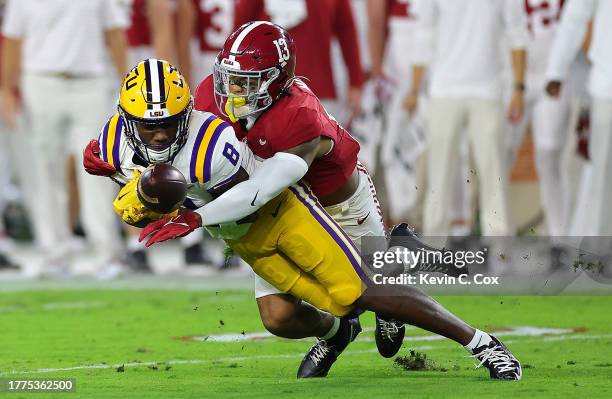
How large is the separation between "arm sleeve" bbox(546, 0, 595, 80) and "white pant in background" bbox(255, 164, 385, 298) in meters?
2.95

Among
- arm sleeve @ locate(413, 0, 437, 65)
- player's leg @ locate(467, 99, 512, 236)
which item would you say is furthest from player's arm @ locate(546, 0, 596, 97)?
arm sleeve @ locate(413, 0, 437, 65)

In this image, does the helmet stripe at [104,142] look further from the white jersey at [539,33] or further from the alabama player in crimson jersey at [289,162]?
the white jersey at [539,33]

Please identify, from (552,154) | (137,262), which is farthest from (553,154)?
(137,262)

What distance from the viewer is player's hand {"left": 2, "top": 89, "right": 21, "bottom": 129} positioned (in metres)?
10.6

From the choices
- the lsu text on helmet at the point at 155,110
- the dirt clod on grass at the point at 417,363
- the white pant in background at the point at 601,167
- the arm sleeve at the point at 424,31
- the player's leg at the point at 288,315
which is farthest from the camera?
the arm sleeve at the point at 424,31

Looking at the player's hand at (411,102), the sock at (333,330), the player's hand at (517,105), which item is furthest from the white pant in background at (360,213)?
the player's hand at (411,102)

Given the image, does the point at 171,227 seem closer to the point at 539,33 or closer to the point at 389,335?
the point at 389,335

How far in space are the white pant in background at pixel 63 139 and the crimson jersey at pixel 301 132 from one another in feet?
13.3

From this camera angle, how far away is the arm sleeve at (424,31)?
9758 mm

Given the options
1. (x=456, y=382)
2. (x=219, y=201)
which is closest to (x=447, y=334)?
(x=456, y=382)

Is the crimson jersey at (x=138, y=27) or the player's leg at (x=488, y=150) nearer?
the player's leg at (x=488, y=150)

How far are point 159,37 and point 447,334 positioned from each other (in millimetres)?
5119

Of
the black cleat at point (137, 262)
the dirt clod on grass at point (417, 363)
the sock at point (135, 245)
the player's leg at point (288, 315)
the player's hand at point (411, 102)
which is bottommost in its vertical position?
the black cleat at point (137, 262)

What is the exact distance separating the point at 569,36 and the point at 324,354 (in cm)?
370
